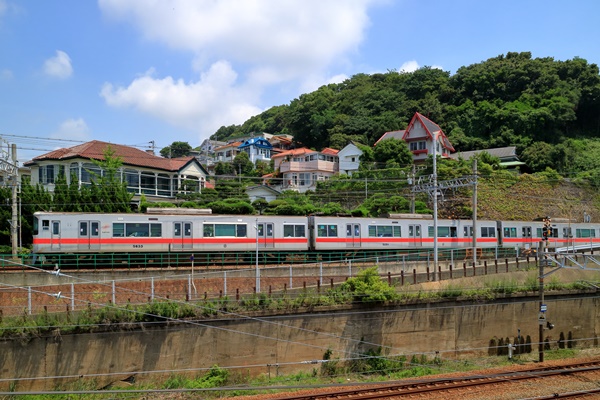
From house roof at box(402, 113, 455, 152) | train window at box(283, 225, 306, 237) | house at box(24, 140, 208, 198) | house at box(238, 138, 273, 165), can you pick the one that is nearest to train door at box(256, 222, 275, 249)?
train window at box(283, 225, 306, 237)

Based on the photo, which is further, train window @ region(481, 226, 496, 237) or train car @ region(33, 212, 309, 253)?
train window @ region(481, 226, 496, 237)

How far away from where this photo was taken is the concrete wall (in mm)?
15109

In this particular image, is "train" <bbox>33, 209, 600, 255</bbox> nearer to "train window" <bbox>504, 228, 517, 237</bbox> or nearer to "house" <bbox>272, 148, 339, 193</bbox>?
"train window" <bbox>504, 228, 517, 237</bbox>

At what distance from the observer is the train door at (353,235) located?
29109 millimetres

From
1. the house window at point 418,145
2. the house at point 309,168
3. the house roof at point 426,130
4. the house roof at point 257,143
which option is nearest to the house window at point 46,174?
the house at point 309,168

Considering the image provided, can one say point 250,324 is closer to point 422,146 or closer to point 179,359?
point 179,359

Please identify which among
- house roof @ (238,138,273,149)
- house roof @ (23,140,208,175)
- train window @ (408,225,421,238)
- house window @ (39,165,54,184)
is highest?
house roof @ (238,138,273,149)

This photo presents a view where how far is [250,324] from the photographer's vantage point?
686 inches

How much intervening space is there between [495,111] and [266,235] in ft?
153

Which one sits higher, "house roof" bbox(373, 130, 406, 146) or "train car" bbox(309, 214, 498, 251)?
"house roof" bbox(373, 130, 406, 146)

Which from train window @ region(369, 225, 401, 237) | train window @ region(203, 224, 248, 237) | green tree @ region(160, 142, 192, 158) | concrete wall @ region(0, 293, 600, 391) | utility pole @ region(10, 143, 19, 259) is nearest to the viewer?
concrete wall @ region(0, 293, 600, 391)

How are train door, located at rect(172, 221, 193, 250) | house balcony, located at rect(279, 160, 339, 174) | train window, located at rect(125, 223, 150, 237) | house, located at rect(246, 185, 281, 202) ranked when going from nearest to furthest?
train window, located at rect(125, 223, 150, 237) < train door, located at rect(172, 221, 193, 250) < house, located at rect(246, 185, 281, 202) < house balcony, located at rect(279, 160, 339, 174)

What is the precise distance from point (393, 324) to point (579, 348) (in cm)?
1014

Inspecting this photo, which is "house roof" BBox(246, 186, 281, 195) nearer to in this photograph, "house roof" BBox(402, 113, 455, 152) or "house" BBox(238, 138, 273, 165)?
"house roof" BBox(402, 113, 455, 152)
